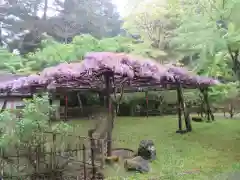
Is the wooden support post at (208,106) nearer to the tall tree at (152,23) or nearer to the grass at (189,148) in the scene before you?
the grass at (189,148)

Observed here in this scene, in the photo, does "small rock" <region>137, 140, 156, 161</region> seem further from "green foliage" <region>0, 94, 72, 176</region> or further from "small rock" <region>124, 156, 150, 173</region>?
"green foliage" <region>0, 94, 72, 176</region>

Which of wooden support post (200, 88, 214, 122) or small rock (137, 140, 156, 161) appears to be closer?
small rock (137, 140, 156, 161)

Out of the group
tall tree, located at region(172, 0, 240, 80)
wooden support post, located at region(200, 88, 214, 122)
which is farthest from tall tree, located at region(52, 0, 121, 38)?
tall tree, located at region(172, 0, 240, 80)

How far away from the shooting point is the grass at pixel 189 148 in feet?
20.6

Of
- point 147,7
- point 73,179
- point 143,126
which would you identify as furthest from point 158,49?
point 73,179

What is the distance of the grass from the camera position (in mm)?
6266

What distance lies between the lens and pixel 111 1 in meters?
26.3

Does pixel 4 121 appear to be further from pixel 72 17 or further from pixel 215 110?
pixel 72 17

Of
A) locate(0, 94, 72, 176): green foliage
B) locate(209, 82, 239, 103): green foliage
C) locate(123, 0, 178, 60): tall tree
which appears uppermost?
locate(123, 0, 178, 60): tall tree

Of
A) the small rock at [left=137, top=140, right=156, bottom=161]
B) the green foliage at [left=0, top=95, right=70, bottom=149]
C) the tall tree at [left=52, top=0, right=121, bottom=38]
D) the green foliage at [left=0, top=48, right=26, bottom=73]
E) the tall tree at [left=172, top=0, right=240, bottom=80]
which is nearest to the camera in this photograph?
the green foliage at [left=0, top=95, right=70, bottom=149]

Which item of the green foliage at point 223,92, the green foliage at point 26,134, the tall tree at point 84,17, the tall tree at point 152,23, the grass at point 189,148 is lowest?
the grass at point 189,148

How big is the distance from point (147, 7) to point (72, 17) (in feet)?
28.0

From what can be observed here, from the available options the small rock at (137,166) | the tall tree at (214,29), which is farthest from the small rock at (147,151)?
the tall tree at (214,29)

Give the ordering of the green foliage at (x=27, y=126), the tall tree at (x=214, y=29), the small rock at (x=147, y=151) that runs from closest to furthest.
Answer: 1. the green foliage at (x=27, y=126)
2. the small rock at (x=147, y=151)
3. the tall tree at (x=214, y=29)
